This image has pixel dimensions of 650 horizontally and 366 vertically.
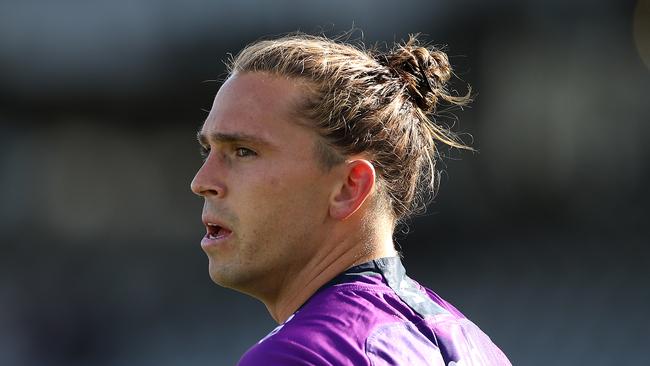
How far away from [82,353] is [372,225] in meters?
6.34

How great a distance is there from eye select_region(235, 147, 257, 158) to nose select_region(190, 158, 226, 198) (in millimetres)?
61

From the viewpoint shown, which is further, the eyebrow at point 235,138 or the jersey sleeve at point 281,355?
the eyebrow at point 235,138

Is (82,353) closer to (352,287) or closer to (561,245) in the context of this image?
(561,245)

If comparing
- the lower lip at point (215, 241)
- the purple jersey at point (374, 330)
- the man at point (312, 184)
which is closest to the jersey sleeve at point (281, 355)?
the purple jersey at point (374, 330)

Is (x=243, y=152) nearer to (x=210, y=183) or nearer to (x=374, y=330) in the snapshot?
(x=210, y=183)

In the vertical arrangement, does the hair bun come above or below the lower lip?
above

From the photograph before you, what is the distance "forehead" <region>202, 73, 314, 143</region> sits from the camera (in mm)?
2373

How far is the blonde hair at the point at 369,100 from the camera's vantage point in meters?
2.40

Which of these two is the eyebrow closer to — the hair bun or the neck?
the neck

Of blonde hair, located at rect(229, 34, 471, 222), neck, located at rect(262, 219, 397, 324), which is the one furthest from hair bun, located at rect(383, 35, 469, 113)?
neck, located at rect(262, 219, 397, 324)

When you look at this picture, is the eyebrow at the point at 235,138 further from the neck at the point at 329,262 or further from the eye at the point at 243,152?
the neck at the point at 329,262

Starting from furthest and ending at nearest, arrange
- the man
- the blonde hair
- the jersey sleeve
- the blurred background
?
the blurred background
the blonde hair
the man
the jersey sleeve

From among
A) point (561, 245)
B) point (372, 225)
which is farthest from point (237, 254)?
point (561, 245)

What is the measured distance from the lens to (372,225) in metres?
2.40
